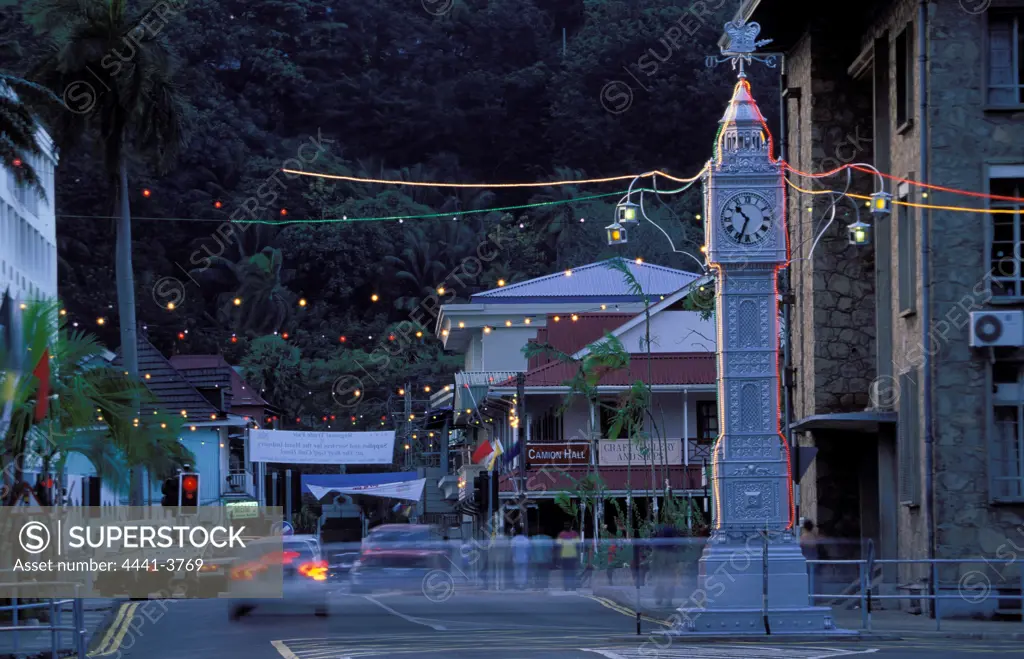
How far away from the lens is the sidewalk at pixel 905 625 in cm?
2378

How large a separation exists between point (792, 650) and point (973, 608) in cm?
838

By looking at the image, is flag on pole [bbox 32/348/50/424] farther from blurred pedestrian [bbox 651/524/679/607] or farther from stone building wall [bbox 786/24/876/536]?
stone building wall [bbox 786/24/876/536]

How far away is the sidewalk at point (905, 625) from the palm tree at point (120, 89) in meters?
18.5

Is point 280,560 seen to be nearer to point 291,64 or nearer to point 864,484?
point 864,484

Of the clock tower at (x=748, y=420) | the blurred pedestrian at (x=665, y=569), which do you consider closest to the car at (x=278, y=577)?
the blurred pedestrian at (x=665, y=569)

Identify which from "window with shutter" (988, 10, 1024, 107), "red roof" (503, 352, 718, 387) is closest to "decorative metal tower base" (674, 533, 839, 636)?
"window with shutter" (988, 10, 1024, 107)

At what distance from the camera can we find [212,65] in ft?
327

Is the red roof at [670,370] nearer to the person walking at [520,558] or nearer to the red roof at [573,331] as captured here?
the red roof at [573,331]

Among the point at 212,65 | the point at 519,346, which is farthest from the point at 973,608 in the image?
the point at 212,65

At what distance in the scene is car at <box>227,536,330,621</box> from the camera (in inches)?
1110

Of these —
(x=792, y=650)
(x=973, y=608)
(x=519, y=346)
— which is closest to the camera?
(x=792, y=650)

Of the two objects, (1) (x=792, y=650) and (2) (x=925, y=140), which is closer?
(1) (x=792, y=650)

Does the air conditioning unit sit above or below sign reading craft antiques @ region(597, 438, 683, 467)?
above

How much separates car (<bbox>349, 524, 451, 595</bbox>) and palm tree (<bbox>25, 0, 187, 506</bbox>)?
33.5 feet
